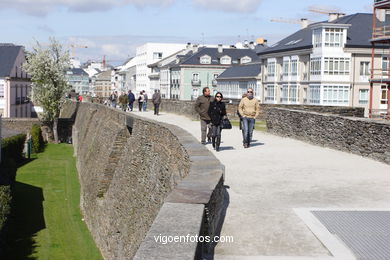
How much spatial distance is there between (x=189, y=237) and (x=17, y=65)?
2697 inches

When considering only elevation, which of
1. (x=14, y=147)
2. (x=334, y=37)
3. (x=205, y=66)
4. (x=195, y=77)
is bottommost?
(x=14, y=147)

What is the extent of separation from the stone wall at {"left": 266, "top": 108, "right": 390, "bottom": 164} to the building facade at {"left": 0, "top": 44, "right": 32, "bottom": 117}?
44485 millimetres

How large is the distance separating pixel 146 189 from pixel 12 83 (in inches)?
2278

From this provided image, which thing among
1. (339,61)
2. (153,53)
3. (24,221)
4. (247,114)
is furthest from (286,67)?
(153,53)

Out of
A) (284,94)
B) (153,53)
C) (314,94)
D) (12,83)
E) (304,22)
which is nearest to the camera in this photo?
(314,94)

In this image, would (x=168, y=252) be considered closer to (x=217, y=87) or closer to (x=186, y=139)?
(x=186, y=139)

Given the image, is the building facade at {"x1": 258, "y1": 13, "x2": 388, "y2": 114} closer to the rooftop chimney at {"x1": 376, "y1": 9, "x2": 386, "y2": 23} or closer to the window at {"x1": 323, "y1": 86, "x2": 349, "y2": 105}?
the window at {"x1": 323, "y1": 86, "x2": 349, "y2": 105}

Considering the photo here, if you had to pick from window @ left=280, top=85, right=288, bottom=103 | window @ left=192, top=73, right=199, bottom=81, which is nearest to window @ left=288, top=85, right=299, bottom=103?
window @ left=280, top=85, right=288, bottom=103

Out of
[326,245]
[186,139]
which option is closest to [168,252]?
[326,245]

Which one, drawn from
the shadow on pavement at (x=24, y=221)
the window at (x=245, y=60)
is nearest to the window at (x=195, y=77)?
the window at (x=245, y=60)

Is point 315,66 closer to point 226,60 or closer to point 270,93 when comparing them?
point 270,93

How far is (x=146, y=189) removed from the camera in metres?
12.6

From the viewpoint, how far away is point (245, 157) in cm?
1489

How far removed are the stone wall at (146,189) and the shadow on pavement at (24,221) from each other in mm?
1998
